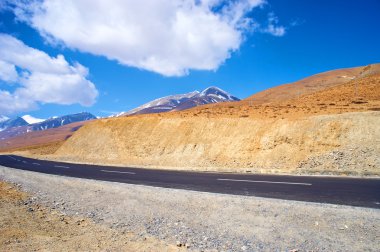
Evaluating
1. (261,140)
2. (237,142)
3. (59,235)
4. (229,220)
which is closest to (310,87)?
(237,142)

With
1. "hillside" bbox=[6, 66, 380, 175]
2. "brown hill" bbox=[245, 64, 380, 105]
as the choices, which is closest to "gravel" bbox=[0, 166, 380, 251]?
"hillside" bbox=[6, 66, 380, 175]

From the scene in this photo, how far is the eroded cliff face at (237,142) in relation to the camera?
21.4 m

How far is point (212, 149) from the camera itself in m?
29.0

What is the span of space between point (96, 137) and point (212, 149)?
2409 centimetres

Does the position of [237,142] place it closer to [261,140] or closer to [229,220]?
[261,140]

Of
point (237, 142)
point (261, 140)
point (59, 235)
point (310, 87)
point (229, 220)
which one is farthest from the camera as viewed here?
point (310, 87)

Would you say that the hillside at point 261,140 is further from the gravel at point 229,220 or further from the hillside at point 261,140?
the gravel at point 229,220

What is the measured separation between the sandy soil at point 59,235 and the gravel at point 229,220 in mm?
422

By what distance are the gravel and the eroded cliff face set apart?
999 centimetres

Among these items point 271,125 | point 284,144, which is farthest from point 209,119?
point 284,144

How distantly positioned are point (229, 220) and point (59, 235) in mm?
4712

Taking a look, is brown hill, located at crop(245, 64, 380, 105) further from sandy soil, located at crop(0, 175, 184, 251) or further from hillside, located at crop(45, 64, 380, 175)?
sandy soil, located at crop(0, 175, 184, 251)

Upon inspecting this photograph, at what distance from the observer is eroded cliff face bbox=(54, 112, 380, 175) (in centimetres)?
2142

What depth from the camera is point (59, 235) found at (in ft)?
24.2
